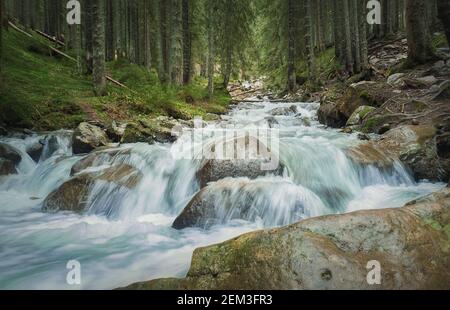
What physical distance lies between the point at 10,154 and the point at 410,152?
367 inches

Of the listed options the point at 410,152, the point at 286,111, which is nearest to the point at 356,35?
the point at 286,111

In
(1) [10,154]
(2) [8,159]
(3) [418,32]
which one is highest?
(3) [418,32]

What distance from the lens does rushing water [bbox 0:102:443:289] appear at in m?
5.14

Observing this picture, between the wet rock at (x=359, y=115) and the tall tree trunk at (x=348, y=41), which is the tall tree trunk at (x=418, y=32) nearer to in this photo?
the wet rock at (x=359, y=115)

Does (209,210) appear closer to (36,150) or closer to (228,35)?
(36,150)

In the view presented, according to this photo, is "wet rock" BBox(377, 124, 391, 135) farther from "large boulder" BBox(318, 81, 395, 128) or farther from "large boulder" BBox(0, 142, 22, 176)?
"large boulder" BBox(0, 142, 22, 176)

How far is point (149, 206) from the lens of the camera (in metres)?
7.26

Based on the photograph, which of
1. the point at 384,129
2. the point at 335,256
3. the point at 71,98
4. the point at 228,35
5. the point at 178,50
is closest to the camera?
the point at 335,256

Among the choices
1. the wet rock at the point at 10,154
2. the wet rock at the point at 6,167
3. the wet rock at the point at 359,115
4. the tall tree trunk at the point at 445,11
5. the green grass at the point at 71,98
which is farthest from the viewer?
the green grass at the point at 71,98

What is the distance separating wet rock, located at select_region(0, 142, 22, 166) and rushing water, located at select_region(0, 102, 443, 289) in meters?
0.28

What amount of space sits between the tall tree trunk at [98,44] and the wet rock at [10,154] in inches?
212

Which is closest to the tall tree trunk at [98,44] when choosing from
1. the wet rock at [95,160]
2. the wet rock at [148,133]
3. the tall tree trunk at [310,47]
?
the wet rock at [148,133]

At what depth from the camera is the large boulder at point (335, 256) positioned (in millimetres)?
3092

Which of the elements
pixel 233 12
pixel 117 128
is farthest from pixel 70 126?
pixel 233 12
